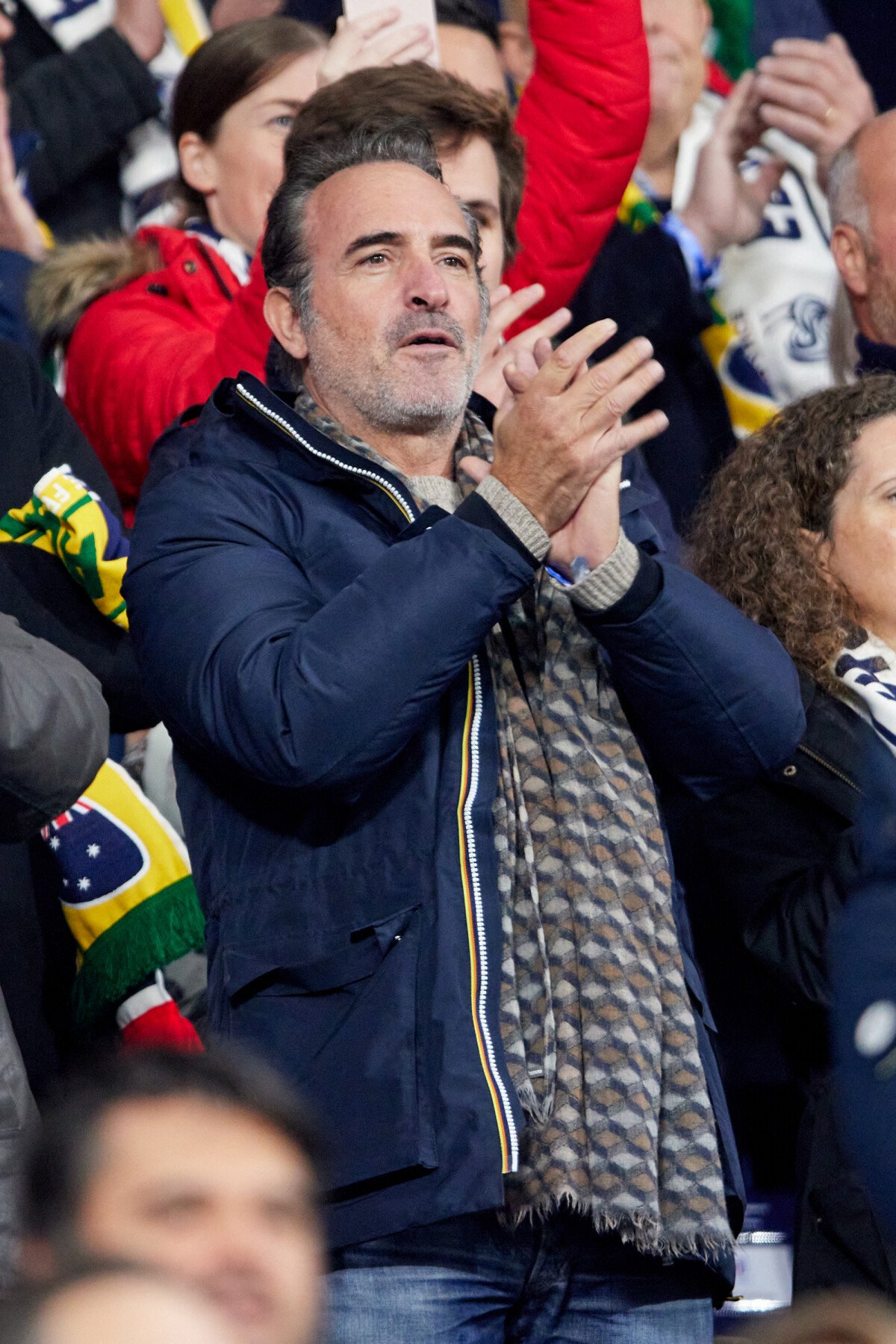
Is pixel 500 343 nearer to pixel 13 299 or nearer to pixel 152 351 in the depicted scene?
pixel 152 351

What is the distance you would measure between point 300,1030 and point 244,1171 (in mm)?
886

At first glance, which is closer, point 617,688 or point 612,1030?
point 612,1030

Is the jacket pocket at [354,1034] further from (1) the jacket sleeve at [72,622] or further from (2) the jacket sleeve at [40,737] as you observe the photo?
(1) the jacket sleeve at [72,622]

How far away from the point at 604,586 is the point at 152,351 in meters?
1.43

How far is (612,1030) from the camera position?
2287 millimetres

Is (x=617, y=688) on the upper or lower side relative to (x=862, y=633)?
upper

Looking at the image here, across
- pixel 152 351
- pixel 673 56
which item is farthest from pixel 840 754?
pixel 673 56

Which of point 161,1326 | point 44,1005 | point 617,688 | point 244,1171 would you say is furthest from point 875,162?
point 161,1326

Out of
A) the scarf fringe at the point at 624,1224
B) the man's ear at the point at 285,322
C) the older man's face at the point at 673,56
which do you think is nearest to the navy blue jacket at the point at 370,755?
the scarf fringe at the point at 624,1224

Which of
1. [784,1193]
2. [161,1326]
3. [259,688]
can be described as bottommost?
[784,1193]

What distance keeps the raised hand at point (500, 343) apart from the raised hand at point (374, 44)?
0.59 meters

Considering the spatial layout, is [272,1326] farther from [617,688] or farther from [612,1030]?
[617,688]

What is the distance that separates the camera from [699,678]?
2.42 metres

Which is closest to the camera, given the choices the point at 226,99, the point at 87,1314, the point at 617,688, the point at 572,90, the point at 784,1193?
the point at 87,1314
